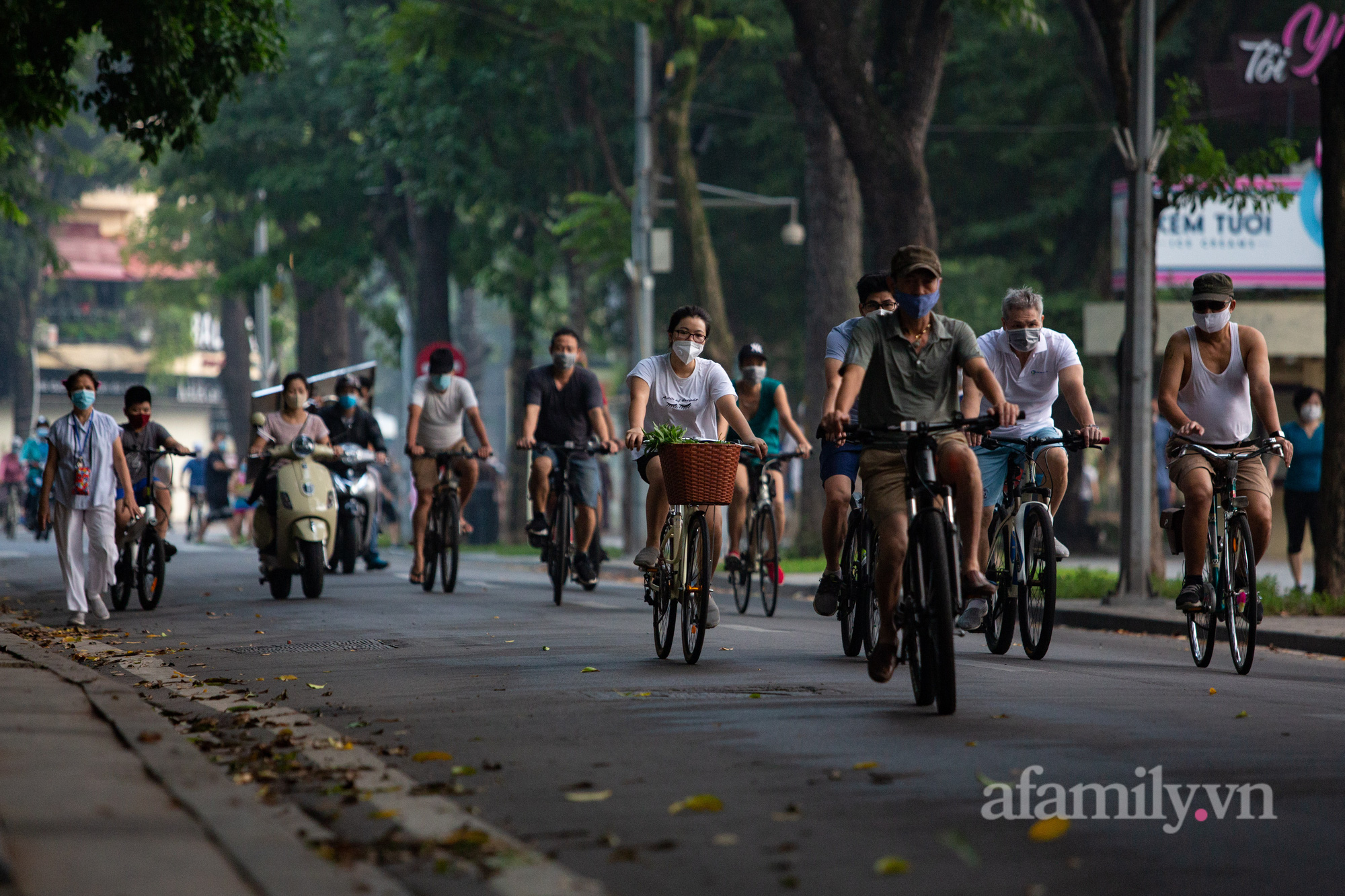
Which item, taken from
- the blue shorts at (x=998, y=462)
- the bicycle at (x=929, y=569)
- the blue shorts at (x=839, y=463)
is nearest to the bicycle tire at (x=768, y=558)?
the blue shorts at (x=839, y=463)

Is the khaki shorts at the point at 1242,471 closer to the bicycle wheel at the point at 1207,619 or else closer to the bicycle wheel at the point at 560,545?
the bicycle wheel at the point at 1207,619

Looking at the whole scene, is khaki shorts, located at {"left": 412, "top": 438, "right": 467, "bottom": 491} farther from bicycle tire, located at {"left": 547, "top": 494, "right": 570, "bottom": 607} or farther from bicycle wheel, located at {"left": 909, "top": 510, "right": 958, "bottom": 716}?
bicycle wheel, located at {"left": 909, "top": 510, "right": 958, "bottom": 716}

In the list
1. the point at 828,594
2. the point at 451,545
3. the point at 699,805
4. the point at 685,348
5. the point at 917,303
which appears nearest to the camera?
the point at 699,805

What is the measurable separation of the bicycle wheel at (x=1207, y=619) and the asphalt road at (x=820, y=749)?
4.8 inches

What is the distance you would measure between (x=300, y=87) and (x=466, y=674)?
97.1 ft

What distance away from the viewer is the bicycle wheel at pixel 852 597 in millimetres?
9422

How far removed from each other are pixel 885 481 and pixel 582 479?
6.65 metres

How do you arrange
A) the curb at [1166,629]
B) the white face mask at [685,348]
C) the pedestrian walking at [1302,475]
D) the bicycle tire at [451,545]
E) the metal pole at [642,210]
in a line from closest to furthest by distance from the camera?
the white face mask at [685,348] → the curb at [1166,629] → the bicycle tire at [451,545] → the pedestrian walking at [1302,475] → the metal pole at [642,210]

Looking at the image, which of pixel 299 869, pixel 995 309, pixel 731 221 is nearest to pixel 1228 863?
pixel 299 869

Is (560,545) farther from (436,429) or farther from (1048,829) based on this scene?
(1048,829)

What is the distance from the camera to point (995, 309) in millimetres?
29188

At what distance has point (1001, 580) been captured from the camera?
9.67m

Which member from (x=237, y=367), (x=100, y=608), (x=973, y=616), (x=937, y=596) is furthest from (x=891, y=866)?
(x=237, y=367)

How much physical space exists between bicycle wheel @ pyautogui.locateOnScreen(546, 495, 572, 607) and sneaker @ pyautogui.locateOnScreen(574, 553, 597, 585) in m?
0.11
